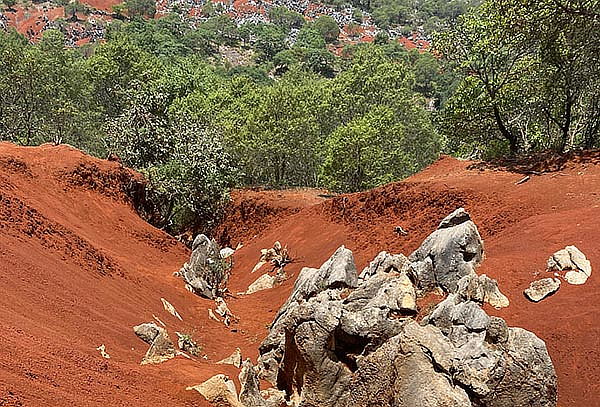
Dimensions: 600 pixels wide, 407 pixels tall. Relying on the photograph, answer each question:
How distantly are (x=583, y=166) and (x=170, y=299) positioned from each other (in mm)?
14722

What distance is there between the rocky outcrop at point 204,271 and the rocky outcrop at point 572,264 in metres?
11.7

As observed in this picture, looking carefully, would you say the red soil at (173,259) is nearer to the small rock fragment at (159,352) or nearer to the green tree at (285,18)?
the small rock fragment at (159,352)

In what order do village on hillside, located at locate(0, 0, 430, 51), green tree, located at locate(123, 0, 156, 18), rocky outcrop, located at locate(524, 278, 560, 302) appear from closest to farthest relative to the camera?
rocky outcrop, located at locate(524, 278, 560, 302) < village on hillside, located at locate(0, 0, 430, 51) < green tree, located at locate(123, 0, 156, 18)

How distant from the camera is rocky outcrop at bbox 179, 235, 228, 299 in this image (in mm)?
18297

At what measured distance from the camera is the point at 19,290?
33.3ft

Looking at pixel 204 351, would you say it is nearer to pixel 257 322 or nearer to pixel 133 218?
pixel 257 322

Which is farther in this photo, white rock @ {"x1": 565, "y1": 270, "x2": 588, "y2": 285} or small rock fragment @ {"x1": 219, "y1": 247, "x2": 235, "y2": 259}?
small rock fragment @ {"x1": 219, "y1": 247, "x2": 235, "y2": 259}

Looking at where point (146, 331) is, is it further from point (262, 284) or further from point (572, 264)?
point (572, 264)

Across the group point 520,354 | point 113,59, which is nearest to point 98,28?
point 113,59

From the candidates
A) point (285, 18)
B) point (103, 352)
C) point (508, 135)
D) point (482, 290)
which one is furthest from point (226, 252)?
point (285, 18)

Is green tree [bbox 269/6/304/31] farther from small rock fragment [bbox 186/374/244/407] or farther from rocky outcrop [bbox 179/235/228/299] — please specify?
small rock fragment [bbox 186/374/244/407]

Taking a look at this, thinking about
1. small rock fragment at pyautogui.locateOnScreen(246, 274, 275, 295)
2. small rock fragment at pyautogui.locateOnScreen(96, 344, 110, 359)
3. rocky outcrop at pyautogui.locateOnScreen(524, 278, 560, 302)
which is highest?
small rock fragment at pyautogui.locateOnScreen(96, 344, 110, 359)

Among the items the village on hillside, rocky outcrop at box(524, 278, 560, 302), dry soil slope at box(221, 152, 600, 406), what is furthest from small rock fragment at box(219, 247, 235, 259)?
the village on hillside

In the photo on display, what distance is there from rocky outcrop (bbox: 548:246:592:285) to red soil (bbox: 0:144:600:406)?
21cm
